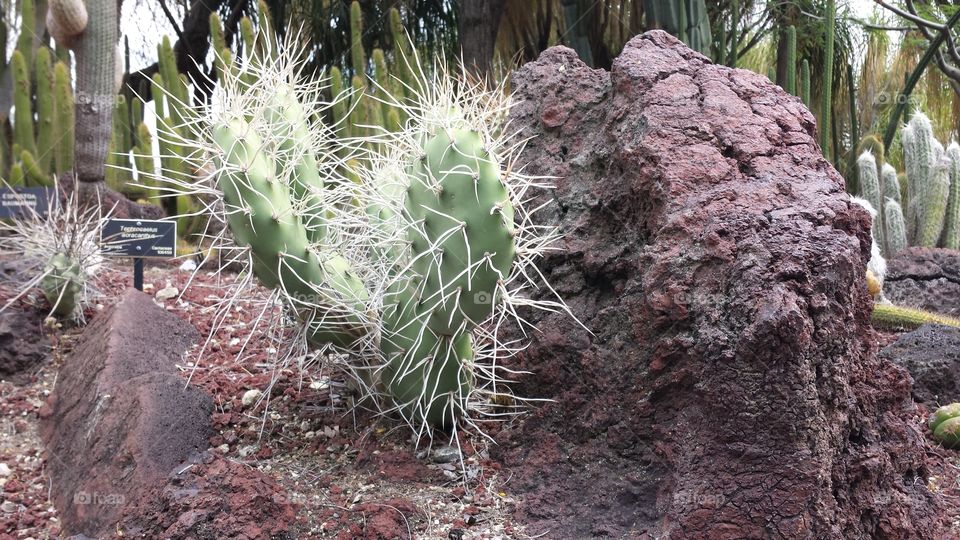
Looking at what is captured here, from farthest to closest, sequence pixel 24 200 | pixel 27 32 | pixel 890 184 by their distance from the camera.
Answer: pixel 27 32 → pixel 890 184 → pixel 24 200

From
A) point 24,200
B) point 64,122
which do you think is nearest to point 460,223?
point 24,200

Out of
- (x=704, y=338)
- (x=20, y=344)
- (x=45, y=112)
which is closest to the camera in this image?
(x=704, y=338)

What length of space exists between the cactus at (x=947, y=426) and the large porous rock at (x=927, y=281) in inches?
111

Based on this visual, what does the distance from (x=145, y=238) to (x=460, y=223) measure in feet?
8.58

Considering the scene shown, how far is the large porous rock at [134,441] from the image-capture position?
2.83 meters

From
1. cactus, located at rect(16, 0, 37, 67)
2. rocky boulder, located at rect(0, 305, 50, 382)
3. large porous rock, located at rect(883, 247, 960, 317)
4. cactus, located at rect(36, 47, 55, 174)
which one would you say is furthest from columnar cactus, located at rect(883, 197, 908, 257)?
cactus, located at rect(16, 0, 37, 67)

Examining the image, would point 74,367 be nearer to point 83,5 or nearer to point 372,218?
point 372,218

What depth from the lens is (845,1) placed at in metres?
12.0

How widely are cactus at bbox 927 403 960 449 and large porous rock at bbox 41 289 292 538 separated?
2.74 meters

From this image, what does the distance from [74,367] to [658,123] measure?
2874 millimetres

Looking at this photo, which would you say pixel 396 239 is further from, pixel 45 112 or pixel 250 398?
pixel 45 112

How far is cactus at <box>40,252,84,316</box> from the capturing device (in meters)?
4.58

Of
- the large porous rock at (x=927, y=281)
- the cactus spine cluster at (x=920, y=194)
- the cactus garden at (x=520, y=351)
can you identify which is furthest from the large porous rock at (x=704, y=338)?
the cactus spine cluster at (x=920, y=194)

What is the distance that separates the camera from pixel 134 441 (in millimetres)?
3211
